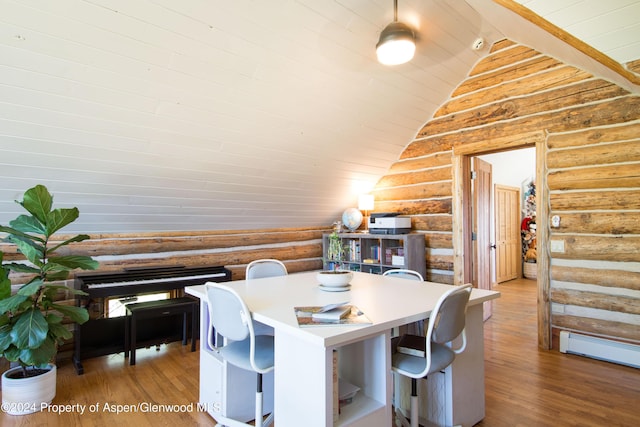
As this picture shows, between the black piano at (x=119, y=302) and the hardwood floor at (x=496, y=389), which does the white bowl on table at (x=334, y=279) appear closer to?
the hardwood floor at (x=496, y=389)

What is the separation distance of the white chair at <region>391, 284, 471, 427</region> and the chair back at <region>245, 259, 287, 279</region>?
1.46 meters

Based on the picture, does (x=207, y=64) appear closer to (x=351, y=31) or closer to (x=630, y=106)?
(x=351, y=31)

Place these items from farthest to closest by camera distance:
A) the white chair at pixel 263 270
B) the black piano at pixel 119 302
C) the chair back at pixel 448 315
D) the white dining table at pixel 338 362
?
the black piano at pixel 119 302, the white chair at pixel 263 270, the chair back at pixel 448 315, the white dining table at pixel 338 362

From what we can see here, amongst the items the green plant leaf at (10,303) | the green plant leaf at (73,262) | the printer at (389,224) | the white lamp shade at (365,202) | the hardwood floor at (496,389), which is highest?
the white lamp shade at (365,202)

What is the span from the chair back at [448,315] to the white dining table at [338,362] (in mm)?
71

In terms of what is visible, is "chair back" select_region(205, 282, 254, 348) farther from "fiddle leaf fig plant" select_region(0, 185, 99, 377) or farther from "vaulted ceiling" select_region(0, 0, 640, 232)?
"vaulted ceiling" select_region(0, 0, 640, 232)

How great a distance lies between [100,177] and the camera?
9.64 ft

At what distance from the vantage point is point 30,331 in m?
2.28

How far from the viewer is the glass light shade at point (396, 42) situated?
7.50 ft

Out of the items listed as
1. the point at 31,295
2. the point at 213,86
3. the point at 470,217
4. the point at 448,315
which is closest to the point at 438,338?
the point at 448,315

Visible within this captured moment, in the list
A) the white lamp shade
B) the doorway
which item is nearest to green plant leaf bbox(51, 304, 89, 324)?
the white lamp shade

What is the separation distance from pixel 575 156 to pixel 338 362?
297cm

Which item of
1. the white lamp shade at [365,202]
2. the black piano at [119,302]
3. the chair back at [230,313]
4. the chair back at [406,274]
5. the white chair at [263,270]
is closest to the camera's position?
the chair back at [230,313]

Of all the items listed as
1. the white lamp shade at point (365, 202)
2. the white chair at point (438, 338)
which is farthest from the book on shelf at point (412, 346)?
the white lamp shade at point (365, 202)
